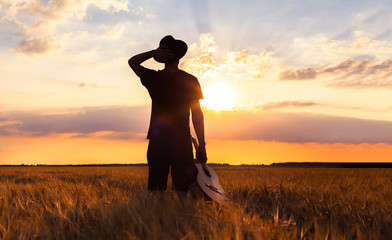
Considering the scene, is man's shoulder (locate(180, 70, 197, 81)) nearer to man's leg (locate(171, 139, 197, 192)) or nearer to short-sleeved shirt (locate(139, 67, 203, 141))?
short-sleeved shirt (locate(139, 67, 203, 141))

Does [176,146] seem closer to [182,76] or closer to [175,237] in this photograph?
[182,76]

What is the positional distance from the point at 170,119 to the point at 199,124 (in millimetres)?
379

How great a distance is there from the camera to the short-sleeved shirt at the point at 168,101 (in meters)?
4.05

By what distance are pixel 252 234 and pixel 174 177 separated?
191 centimetres

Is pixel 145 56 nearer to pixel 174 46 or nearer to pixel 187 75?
pixel 174 46

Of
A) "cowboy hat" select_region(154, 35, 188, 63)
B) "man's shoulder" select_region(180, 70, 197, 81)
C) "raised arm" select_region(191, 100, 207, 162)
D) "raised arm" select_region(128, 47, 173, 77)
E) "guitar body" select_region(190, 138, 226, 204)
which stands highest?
"cowboy hat" select_region(154, 35, 188, 63)

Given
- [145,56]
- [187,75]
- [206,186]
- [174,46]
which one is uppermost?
[174,46]

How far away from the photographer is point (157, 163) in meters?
4.08

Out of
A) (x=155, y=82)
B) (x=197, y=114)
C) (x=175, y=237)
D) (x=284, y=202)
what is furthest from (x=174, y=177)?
(x=175, y=237)

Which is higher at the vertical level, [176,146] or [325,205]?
[176,146]

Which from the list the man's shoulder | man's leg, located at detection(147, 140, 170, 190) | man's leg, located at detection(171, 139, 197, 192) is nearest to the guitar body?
man's leg, located at detection(171, 139, 197, 192)

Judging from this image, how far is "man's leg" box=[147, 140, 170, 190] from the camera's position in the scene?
4.06 meters

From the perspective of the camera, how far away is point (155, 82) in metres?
4.04

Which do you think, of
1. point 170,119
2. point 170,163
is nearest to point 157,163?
point 170,163
